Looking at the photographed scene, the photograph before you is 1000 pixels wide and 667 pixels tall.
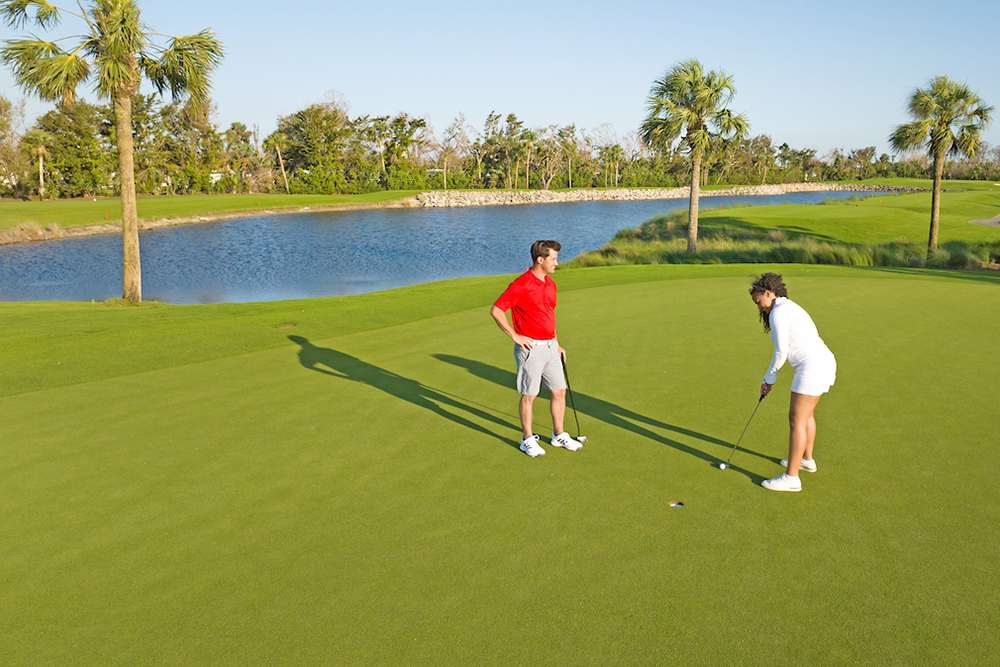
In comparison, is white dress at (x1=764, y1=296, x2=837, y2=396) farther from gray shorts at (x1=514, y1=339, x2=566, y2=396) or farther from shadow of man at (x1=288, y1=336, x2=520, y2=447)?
shadow of man at (x1=288, y1=336, x2=520, y2=447)

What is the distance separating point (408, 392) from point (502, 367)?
1593mm

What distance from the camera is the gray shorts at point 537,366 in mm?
5996

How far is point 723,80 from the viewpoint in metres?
29.5

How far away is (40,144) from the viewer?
66.2 metres

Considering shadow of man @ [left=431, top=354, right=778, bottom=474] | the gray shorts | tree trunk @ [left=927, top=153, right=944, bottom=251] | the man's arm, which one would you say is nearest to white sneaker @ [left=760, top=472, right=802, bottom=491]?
shadow of man @ [left=431, top=354, right=778, bottom=474]

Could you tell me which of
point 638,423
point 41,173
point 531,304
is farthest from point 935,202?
point 41,173

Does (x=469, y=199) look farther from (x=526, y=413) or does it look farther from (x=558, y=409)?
(x=526, y=413)

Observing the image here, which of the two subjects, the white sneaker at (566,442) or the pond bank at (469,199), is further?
the pond bank at (469,199)

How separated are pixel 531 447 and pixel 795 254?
75.8ft

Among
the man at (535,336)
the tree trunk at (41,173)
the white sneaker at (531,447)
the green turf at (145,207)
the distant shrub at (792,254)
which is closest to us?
the man at (535,336)

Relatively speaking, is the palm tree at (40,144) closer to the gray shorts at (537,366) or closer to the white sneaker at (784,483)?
the gray shorts at (537,366)

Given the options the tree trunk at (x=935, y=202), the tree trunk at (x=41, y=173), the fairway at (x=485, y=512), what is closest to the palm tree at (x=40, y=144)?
the tree trunk at (x=41, y=173)

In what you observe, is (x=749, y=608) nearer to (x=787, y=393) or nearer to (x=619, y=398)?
(x=619, y=398)

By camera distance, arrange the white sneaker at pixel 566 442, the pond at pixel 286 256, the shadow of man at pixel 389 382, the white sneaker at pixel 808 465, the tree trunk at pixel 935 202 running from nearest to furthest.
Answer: the white sneaker at pixel 808 465 → the white sneaker at pixel 566 442 → the shadow of man at pixel 389 382 → the tree trunk at pixel 935 202 → the pond at pixel 286 256
